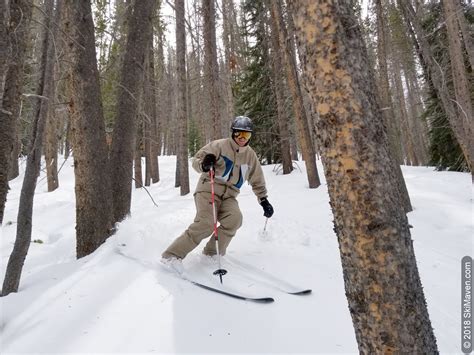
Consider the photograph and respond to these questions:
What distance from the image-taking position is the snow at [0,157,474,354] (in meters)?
2.62

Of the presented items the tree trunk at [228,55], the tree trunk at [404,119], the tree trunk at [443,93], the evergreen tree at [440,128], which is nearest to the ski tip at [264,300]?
the tree trunk at [228,55]

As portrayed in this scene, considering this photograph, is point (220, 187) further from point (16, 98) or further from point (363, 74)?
point (363, 74)

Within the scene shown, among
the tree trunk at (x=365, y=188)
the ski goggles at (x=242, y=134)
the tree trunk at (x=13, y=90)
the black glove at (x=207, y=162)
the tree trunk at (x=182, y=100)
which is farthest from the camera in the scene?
the tree trunk at (x=182, y=100)

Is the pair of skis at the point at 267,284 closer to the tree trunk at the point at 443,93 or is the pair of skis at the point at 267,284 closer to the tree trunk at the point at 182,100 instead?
the tree trunk at the point at 443,93

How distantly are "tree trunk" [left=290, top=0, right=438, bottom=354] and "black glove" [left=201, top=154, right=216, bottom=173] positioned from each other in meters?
2.48

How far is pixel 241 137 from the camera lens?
4.27 metres

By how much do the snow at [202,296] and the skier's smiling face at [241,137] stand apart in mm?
1450

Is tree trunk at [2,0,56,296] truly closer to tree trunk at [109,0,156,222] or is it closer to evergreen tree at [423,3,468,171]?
tree trunk at [109,0,156,222]

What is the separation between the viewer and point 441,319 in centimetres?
333

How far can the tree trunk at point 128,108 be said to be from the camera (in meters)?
5.30

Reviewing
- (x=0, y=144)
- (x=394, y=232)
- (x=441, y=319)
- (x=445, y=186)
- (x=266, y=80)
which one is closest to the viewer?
(x=394, y=232)

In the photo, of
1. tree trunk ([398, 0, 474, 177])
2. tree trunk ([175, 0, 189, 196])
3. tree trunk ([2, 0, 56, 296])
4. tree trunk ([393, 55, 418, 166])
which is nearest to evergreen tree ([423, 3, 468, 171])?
tree trunk ([398, 0, 474, 177])

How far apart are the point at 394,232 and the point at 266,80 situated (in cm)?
1540

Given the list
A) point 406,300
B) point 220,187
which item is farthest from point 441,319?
point 220,187
